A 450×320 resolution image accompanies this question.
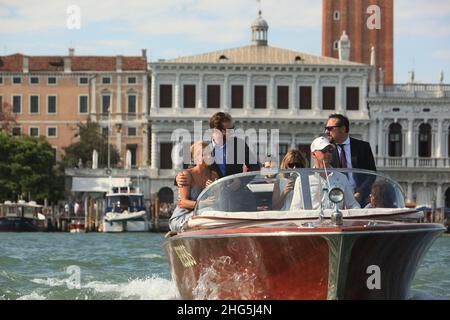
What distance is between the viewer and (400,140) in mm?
60500

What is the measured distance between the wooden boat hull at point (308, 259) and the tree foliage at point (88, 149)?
53.2 meters

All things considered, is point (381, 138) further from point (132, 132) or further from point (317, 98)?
point (132, 132)

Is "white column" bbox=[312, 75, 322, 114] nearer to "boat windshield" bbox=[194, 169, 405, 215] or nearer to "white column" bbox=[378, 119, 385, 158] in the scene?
"white column" bbox=[378, 119, 385, 158]

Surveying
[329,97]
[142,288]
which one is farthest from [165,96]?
[142,288]

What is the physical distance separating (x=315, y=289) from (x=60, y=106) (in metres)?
61.3

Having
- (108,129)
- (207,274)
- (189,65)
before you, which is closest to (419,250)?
(207,274)

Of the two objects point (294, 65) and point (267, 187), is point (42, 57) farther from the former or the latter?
point (267, 187)

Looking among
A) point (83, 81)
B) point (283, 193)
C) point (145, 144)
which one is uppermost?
point (83, 81)

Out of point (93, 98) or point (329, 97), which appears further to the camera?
point (93, 98)

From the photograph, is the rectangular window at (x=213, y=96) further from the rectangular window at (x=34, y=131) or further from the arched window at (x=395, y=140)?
the rectangular window at (x=34, y=131)

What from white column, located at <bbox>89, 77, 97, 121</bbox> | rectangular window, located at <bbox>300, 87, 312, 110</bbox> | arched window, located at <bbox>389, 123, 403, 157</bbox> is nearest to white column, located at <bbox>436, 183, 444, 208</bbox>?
arched window, located at <bbox>389, 123, 403, 157</bbox>

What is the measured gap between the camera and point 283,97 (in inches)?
2373

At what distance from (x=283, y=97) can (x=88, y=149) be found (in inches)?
421
